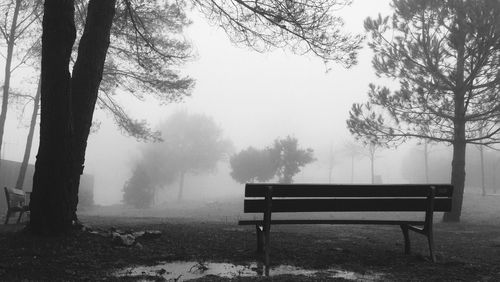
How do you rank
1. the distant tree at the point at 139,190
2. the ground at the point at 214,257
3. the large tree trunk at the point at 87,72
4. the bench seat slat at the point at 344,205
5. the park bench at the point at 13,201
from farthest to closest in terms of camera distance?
the distant tree at the point at 139,190 → the park bench at the point at 13,201 → the large tree trunk at the point at 87,72 → the bench seat slat at the point at 344,205 → the ground at the point at 214,257

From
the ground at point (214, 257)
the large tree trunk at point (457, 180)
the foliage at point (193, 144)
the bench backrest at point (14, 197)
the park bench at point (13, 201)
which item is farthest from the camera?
the foliage at point (193, 144)

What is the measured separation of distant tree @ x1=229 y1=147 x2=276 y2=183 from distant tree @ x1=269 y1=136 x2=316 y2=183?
100 cm

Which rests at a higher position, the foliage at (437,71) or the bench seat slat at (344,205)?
the foliage at (437,71)

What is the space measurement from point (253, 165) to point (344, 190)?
36538 mm

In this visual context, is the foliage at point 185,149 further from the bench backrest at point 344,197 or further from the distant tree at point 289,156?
the bench backrest at point 344,197

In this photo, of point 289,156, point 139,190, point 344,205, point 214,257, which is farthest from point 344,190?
point 289,156

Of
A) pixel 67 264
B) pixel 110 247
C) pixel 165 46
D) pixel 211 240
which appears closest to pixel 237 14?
pixel 211 240

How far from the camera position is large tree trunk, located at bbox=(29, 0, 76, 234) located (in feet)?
15.3

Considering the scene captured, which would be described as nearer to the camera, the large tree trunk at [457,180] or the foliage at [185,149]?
the large tree trunk at [457,180]

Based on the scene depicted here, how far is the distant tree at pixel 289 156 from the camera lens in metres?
38.7

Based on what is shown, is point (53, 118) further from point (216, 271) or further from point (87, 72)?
point (216, 271)

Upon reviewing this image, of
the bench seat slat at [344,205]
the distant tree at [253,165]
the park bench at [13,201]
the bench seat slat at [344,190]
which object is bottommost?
the park bench at [13,201]

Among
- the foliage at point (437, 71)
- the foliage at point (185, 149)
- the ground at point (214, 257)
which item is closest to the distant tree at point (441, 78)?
the foliage at point (437, 71)

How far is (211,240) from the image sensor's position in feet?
19.0
